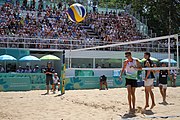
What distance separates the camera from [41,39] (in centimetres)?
2208

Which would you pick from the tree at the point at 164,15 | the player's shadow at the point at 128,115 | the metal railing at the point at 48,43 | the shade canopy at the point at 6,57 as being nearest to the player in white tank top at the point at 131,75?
the player's shadow at the point at 128,115

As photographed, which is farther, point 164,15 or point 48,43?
point 164,15

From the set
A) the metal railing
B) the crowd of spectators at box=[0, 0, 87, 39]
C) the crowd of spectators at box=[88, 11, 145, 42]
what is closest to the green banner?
the metal railing

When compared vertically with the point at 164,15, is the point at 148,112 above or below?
below

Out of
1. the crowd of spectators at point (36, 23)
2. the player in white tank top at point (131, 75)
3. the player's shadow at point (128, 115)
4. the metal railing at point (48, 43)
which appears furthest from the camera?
the crowd of spectators at point (36, 23)

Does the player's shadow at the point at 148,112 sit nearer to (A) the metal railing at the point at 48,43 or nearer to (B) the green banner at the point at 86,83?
(B) the green banner at the point at 86,83

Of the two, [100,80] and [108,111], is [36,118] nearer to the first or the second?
[108,111]

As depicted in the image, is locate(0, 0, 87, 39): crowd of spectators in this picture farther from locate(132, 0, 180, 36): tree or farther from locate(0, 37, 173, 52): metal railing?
locate(132, 0, 180, 36): tree

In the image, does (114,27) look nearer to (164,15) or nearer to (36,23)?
(36,23)

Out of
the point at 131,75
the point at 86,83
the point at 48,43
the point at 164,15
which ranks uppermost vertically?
the point at 164,15

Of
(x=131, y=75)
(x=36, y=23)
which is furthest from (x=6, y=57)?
(x=131, y=75)

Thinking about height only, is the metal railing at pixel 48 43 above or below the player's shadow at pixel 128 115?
above

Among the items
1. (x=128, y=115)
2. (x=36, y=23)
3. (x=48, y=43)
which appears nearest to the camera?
(x=128, y=115)

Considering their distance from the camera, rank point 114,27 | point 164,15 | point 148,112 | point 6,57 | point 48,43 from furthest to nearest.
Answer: point 164,15 < point 114,27 < point 48,43 < point 6,57 < point 148,112
